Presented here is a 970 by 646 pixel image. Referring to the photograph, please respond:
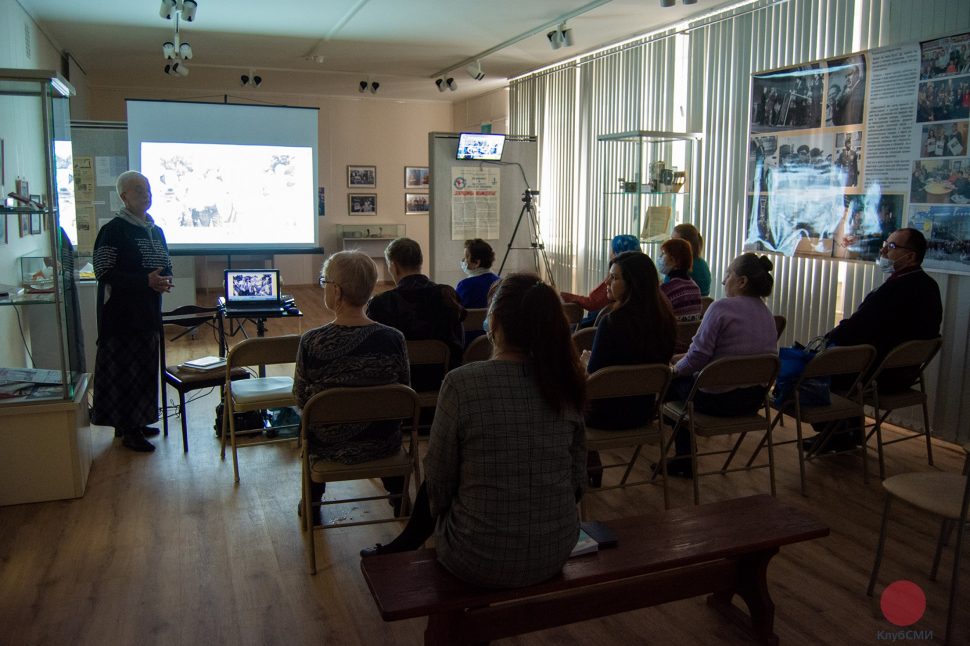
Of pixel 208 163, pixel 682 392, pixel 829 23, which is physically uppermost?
pixel 829 23

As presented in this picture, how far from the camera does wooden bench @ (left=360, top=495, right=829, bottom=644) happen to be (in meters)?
2.04

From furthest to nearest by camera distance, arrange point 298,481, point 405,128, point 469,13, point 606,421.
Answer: point 405,128
point 469,13
point 298,481
point 606,421

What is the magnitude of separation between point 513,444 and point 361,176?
1198 cm

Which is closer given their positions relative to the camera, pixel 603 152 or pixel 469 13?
pixel 469 13

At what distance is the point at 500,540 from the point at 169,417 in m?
3.91

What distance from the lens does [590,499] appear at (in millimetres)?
3877

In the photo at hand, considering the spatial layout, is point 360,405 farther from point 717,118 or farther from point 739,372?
point 717,118

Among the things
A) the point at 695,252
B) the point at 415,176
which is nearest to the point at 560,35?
the point at 695,252

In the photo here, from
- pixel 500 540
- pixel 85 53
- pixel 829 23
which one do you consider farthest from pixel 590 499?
pixel 85 53

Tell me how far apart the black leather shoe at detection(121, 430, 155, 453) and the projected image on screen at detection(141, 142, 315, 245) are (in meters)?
3.14

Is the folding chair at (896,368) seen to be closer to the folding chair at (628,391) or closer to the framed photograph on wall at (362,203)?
the folding chair at (628,391)

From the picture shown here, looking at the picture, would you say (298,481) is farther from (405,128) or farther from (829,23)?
(405,128)

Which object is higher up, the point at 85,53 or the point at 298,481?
the point at 85,53

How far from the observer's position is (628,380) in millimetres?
3230
